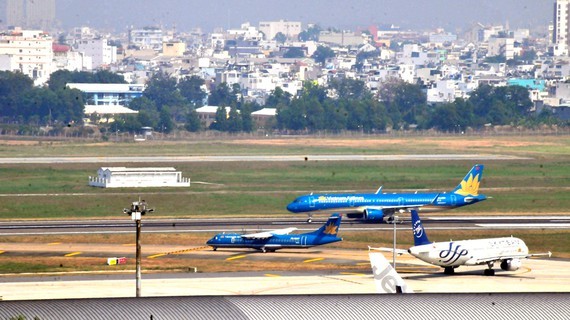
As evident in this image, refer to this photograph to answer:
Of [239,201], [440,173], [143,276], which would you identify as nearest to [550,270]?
[143,276]

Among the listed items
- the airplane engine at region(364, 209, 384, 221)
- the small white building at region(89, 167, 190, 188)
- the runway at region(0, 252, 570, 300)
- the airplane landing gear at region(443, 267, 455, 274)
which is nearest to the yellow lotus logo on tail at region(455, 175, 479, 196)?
the airplane engine at region(364, 209, 384, 221)

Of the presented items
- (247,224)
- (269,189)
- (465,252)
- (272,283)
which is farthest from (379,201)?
(272,283)

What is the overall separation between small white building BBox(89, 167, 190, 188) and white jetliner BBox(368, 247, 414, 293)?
327 ft

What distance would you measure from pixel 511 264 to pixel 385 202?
36.5m

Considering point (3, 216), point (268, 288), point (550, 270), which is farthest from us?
point (3, 216)

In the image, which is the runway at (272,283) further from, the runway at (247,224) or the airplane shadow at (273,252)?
the runway at (247,224)

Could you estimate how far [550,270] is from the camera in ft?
307

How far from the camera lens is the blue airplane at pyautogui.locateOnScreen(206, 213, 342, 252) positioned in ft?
340

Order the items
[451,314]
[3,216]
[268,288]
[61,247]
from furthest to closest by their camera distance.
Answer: [3,216], [61,247], [268,288], [451,314]

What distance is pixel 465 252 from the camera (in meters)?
90.4

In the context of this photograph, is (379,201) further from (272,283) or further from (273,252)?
(272,283)

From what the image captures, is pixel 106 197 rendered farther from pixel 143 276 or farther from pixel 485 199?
pixel 143 276

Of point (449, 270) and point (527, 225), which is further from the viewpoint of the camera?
point (527, 225)

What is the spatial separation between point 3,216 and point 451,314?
8119cm
